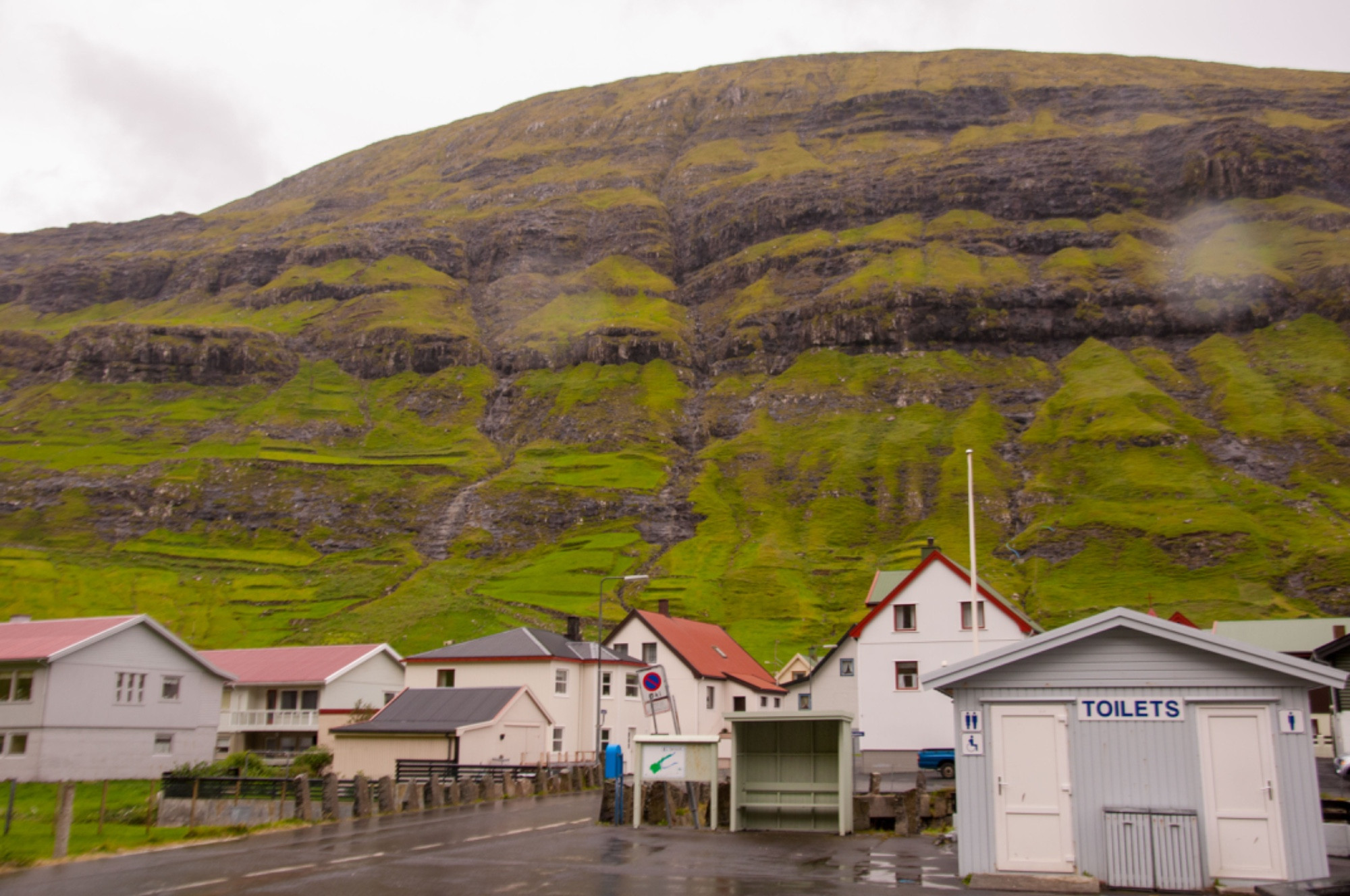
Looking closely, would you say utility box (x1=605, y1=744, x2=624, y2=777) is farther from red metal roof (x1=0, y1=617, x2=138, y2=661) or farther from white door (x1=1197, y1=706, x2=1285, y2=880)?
Answer: red metal roof (x1=0, y1=617, x2=138, y2=661)

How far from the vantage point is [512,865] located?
63.9 ft

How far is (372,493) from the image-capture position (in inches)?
5290

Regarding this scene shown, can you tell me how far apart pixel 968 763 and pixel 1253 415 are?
126 metres

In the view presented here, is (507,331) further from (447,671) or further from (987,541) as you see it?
(447,671)

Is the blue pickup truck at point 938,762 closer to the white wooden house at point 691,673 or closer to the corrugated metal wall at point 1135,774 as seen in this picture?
the white wooden house at point 691,673

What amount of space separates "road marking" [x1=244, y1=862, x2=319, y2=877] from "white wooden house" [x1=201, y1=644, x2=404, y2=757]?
40822 millimetres

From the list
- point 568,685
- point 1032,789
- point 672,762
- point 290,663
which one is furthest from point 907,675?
point 290,663

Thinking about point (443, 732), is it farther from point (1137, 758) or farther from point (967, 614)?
point (1137, 758)

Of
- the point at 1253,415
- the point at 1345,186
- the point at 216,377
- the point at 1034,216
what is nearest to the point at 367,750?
the point at 1253,415

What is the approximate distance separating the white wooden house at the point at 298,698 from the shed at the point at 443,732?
15.3 metres

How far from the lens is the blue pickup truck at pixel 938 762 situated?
40438 millimetres

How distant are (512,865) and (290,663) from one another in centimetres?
4889

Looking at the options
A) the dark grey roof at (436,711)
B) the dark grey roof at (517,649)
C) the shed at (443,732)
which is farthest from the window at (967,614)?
the dark grey roof at (436,711)

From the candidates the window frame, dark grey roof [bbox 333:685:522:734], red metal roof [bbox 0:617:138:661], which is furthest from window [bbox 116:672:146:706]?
the window frame
